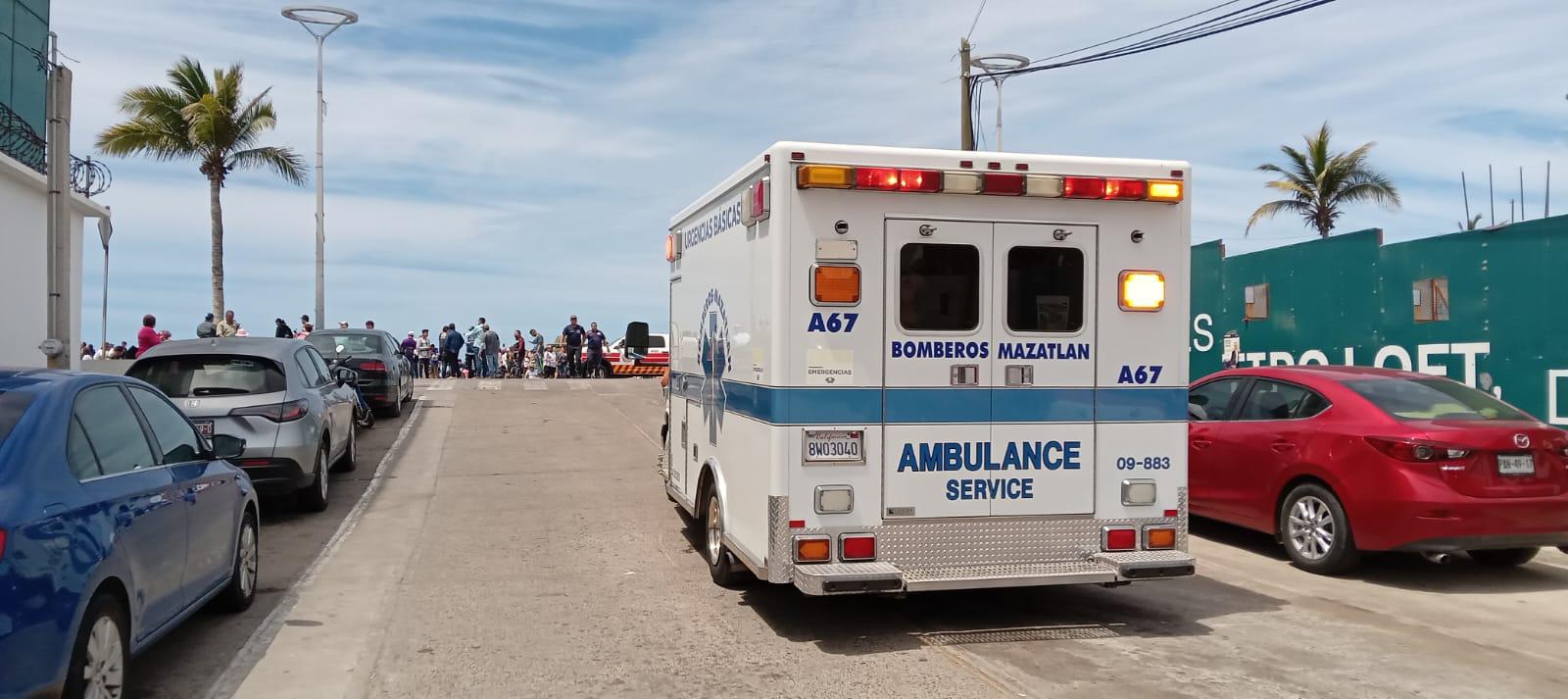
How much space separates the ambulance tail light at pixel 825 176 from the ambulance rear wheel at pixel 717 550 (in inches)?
87.0

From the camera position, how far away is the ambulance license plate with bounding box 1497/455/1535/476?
7.62 meters

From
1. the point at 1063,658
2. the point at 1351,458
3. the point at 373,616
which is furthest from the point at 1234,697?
the point at 373,616

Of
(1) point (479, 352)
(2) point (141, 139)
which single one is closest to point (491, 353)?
(1) point (479, 352)

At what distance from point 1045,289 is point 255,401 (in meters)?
6.91

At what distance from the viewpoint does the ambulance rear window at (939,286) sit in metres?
6.37

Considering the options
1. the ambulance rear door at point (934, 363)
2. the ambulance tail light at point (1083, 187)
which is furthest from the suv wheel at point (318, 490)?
the ambulance tail light at point (1083, 187)

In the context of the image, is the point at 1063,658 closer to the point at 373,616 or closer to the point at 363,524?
the point at 373,616

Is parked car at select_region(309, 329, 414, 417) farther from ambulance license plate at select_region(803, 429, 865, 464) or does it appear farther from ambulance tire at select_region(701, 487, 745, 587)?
ambulance license plate at select_region(803, 429, 865, 464)

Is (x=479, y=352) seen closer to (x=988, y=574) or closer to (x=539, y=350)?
(x=539, y=350)

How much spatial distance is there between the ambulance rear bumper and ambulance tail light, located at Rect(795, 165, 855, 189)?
1.98 metres

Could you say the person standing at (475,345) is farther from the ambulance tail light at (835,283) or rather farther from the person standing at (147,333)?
the ambulance tail light at (835,283)

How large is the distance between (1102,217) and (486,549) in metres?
5.26

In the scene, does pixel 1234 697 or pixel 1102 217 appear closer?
pixel 1234 697

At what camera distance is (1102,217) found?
6.60m
